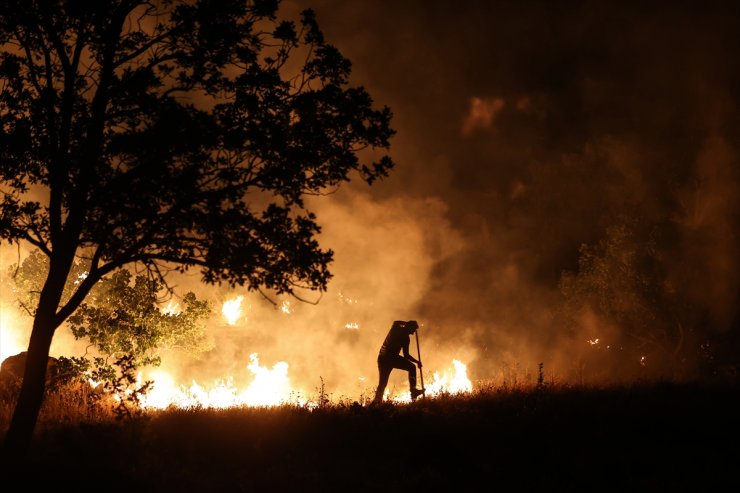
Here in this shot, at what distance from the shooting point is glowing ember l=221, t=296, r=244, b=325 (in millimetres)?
43034

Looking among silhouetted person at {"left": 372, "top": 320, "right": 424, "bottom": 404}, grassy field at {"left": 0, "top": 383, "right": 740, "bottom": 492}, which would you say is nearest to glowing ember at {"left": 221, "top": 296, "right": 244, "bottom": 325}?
silhouetted person at {"left": 372, "top": 320, "right": 424, "bottom": 404}

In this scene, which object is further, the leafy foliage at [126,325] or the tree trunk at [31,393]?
the leafy foliage at [126,325]

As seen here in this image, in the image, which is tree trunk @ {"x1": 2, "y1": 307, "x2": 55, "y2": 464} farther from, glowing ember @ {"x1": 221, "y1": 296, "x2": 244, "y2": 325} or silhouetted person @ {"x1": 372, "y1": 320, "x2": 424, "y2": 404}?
glowing ember @ {"x1": 221, "y1": 296, "x2": 244, "y2": 325}

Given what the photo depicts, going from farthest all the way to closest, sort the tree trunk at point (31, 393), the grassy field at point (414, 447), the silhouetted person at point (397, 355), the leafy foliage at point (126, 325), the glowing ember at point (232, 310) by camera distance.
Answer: the glowing ember at point (232, 310) → the leafy foliage at point (126, 325) → the silhouetted person at point (397, 355) → the tree trunk at point (31, 393) → the grassy field at point (414, 447)

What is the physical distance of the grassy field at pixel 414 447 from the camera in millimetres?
7359

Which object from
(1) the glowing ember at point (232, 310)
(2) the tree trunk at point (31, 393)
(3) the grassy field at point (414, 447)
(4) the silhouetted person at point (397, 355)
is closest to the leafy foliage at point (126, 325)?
(3) the grassy field at point (414, 447)

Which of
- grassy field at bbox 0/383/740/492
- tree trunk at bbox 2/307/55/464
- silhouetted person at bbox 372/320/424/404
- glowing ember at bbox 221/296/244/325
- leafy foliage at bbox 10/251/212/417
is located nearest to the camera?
grassy field at bbox 0/383/740/492

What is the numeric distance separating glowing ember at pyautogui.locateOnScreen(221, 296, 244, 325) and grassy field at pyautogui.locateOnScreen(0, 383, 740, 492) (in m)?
32.9

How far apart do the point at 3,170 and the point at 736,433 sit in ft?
41.4

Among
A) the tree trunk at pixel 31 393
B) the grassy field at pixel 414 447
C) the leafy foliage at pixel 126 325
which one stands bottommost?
the grassy field at pixel 414 447

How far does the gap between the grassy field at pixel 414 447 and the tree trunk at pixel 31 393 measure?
384 mm

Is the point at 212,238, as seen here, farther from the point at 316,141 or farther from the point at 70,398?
the point at 70,398

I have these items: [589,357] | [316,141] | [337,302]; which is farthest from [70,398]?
[337,302]

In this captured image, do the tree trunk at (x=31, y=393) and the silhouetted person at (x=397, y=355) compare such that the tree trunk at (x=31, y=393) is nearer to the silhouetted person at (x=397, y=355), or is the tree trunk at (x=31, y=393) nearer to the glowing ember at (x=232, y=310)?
the silhouetted person at (x=397, y=355)
